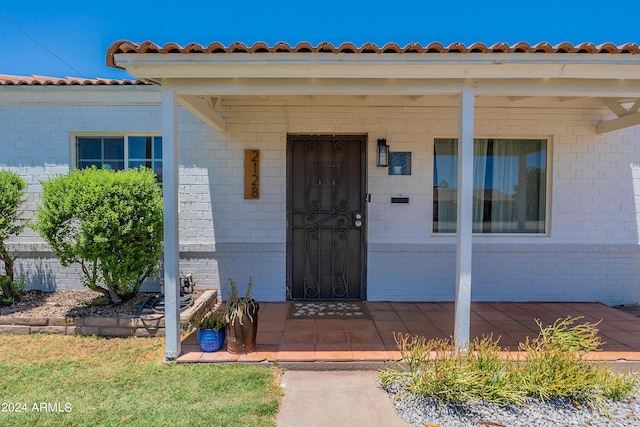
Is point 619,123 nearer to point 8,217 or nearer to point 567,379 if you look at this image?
point 567,379

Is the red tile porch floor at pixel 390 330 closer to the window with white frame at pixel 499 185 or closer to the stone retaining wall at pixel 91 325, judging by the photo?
the stone retaining wall at pixel 91 325

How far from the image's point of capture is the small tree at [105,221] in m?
3.79

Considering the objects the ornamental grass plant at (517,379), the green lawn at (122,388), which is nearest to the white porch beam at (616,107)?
the ornamental grass plant at (517,379)

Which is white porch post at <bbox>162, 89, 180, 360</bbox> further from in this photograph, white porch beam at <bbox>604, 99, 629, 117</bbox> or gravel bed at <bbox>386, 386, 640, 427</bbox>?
white porch beam at <bbox>604, 99, 629, 117</bbox>

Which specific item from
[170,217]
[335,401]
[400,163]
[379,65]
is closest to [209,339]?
[170,217]

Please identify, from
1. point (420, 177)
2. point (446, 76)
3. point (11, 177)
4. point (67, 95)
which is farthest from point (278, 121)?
point (11, 177)

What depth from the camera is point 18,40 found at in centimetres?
1014

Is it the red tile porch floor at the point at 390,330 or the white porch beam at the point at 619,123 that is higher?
the white porch beam at the point at 619,123

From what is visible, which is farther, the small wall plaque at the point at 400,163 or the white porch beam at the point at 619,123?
the small wall plaque at the point at 400,163

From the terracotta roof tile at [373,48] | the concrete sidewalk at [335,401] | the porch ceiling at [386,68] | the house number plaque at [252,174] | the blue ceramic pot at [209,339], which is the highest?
the terracotta roof tile at [373,48]

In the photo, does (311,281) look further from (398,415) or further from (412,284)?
(398,415)

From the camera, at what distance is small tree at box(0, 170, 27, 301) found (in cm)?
421

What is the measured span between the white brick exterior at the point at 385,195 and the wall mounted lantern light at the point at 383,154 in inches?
3.7

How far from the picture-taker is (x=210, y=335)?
3.32 metres
